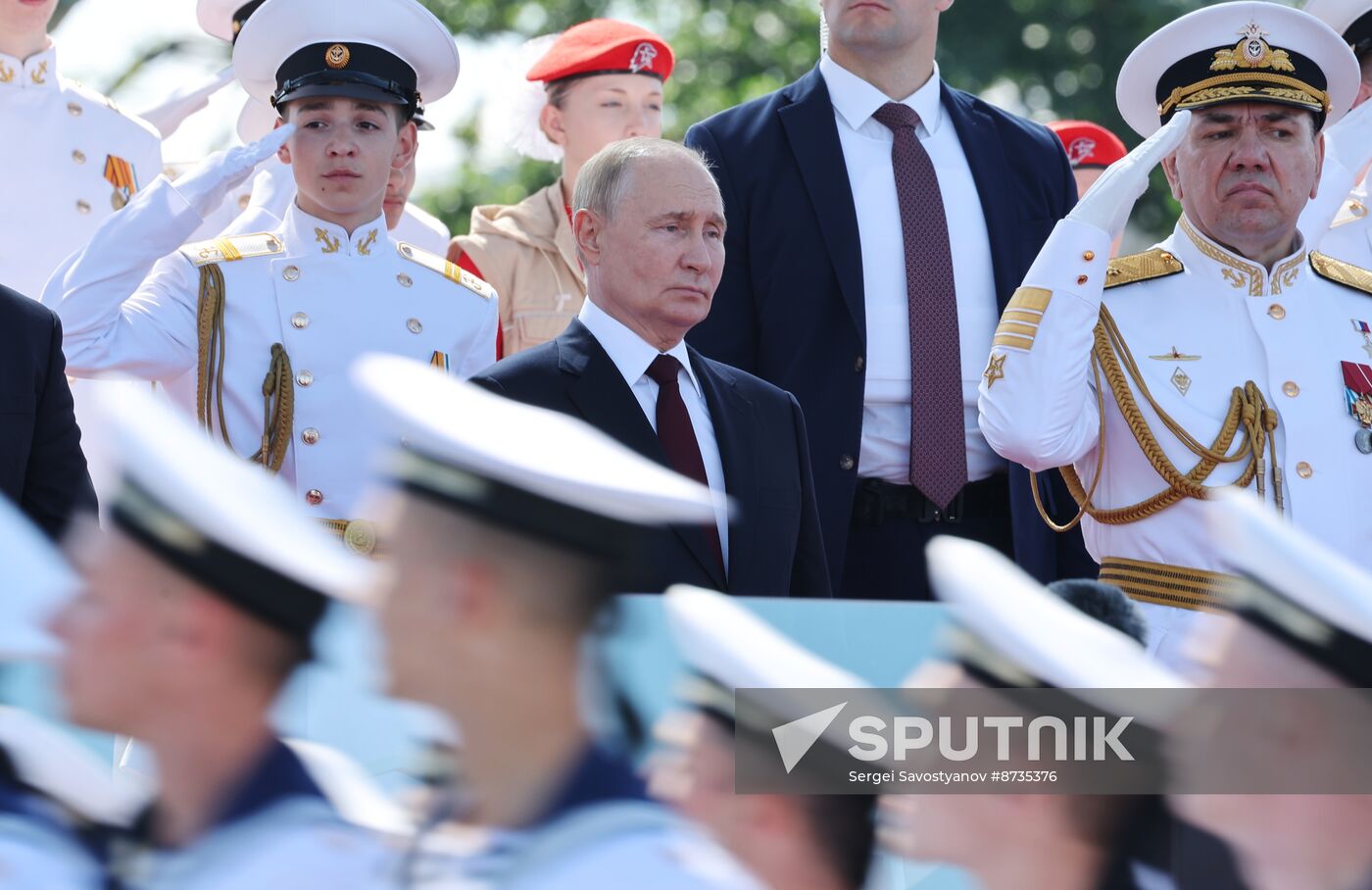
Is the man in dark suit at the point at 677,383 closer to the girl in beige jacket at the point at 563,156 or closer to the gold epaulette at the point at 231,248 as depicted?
the gold epaulette at the point at 231,248

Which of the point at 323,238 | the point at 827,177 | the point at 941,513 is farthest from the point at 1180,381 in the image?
the point at 323,238

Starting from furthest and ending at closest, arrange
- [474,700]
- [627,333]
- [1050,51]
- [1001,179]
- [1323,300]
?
[1050,51] < [1001,179] < [1323,300] < [627,333] < [474,700]

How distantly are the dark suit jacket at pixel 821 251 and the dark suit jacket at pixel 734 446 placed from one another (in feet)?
1.40

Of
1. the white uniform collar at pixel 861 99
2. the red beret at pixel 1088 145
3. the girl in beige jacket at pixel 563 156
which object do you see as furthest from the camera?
the red beret at pixel 1088 145

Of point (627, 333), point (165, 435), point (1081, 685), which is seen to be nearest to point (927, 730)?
point (1081, 685)

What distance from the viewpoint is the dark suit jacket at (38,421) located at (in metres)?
4.25

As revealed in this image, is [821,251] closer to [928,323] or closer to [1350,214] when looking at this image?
[928,323]

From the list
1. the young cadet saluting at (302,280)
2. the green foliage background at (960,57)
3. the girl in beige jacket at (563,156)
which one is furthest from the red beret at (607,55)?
the green foliage background at (960,57)

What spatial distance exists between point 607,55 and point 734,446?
101 inches

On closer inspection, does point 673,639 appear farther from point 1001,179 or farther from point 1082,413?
point 1001,179

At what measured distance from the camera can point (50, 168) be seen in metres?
6.00

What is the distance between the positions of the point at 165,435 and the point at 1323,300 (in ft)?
11.1

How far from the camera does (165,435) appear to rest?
220cm

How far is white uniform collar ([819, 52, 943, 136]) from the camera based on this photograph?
5312mm
